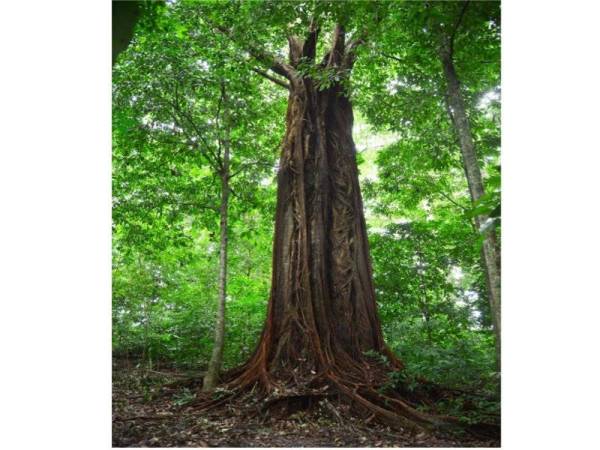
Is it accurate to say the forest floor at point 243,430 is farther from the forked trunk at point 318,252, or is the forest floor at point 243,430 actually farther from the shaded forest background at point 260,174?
the shaded forest background at point 260,174

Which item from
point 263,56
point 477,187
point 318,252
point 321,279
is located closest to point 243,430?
point 321,279

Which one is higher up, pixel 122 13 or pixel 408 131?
pixel 408 131

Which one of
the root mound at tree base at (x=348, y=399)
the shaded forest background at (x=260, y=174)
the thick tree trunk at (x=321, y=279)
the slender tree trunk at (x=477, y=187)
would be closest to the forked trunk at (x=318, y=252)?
the thick tree trunk at (x=321, y=279)

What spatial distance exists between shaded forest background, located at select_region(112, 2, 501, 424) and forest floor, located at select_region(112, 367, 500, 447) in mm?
531

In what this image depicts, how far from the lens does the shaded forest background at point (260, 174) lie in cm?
392

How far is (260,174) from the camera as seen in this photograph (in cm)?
527

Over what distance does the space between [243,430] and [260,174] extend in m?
2.84

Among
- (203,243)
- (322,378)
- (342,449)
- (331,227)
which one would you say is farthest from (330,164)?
(203,243)

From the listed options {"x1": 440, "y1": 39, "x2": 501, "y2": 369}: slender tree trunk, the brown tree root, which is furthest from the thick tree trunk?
{"x1": 440, "y1": 39, "x2": 501, "y2": 369}: slender tree trunk

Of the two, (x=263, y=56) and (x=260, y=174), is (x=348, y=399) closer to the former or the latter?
(x=260, y=174)

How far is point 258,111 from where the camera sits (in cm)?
499

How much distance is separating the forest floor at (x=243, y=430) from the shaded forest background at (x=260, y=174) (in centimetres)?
53

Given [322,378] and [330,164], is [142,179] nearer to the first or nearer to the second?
[330,164]
